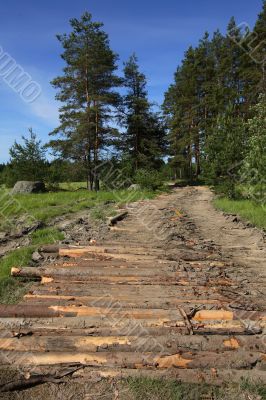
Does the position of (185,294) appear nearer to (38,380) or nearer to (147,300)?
(147,300)

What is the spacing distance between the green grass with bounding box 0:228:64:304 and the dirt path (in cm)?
→ 28

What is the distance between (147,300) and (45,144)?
2808cm

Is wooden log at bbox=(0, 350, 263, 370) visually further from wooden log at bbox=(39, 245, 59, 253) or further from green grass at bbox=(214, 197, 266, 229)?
green grass at bbox=(214, 197, 266, 229)

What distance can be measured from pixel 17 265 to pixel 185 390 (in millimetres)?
5235

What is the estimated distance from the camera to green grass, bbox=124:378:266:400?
354 cm

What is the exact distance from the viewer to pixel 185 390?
3.63 m

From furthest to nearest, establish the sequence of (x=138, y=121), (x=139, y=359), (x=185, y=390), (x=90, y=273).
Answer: (x=138, y=121)
(x=90, y=273)
(x=139, y=359)
(x=185, y=390)

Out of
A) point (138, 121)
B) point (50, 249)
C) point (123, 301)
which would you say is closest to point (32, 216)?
point (50, 249)

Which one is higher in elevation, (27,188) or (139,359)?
(27,188)

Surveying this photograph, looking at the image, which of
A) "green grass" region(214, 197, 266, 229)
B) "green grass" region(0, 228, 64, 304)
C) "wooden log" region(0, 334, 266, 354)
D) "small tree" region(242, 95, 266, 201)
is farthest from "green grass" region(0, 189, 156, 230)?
"wooden log" region(0, 334, 266, 354)

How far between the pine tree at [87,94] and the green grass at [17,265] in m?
20.4

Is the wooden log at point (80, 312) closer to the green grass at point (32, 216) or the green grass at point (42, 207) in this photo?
the green grass at point (32, 216)

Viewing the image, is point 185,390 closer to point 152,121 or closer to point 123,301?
point 123,301

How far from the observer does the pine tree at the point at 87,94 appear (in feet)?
100.0
